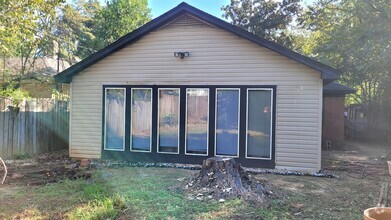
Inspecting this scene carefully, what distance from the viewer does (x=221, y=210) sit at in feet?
14.6

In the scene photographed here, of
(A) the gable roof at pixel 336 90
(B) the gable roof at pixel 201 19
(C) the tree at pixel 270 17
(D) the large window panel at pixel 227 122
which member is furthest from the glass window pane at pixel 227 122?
(C) the tree at pixel 270 17

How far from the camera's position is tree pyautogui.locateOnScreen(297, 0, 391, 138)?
36.3 ft

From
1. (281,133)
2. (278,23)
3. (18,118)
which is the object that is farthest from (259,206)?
(278,23)

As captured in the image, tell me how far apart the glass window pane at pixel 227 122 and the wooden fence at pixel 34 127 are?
18.1ft

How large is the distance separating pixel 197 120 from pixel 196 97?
0.60m

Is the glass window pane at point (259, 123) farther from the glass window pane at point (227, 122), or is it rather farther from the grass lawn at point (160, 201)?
the grass lawn at point (160, 201)

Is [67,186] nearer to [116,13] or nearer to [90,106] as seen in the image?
[90,106]

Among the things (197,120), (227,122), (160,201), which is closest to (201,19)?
(197,120)

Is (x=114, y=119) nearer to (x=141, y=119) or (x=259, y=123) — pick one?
(x=141, y=119)

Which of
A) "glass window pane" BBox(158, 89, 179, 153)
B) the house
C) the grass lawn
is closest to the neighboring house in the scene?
the house

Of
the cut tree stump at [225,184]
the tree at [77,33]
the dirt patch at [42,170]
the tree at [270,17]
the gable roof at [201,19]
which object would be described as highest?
the tree at [270,17]

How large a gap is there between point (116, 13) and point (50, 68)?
5195 mm

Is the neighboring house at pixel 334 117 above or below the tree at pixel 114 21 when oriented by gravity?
below

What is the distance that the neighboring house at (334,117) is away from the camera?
12258 mm
